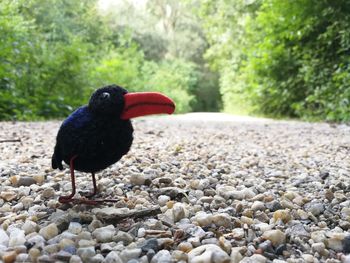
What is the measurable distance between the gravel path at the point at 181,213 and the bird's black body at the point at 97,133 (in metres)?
0.19

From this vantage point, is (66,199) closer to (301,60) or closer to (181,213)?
(181,213)

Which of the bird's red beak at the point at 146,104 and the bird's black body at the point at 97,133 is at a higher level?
the bird's red beak at the point at 146,104

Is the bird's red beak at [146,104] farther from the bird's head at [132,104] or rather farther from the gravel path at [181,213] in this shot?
the gravel path at [181,213]

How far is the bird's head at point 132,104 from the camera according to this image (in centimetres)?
148

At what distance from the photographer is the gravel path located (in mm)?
1219

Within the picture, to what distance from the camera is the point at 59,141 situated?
1589 mm

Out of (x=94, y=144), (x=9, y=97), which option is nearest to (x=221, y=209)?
(x=94, y=144)

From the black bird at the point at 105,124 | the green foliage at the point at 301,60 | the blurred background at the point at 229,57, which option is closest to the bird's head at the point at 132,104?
the black bird at the point at 105,124

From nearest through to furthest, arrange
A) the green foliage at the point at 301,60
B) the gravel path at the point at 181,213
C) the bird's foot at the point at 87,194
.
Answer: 1. the gravel path at the point at 181,213
2. the bird's foot at the point at 87,194
3. the green foliage at the point at 301,60

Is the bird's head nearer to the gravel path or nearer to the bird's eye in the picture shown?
the bird's eye

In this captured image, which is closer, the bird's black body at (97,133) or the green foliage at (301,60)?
the bird's black body at (97,133)

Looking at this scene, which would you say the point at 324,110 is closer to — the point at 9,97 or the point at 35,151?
the point at 9,97

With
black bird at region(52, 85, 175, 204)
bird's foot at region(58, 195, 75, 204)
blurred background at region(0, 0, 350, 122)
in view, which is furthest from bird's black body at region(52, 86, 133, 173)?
blurred background at region(0, 0, 350, 122)

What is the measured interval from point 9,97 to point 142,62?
36.1ft
